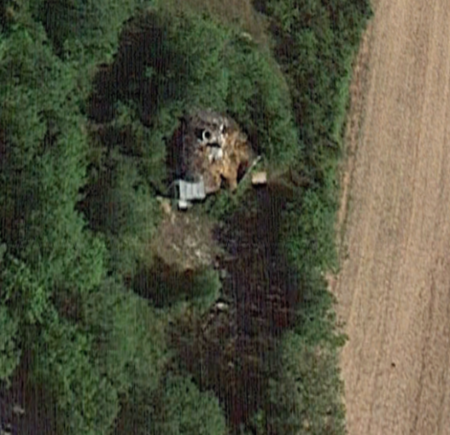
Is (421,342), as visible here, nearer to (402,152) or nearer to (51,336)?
(402,152)

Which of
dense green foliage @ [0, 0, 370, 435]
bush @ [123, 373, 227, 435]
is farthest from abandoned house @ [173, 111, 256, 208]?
bush @ [123, 373, 227, 435]

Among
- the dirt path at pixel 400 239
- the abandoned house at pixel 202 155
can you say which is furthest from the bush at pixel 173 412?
the abandoned house at pixel 202 155

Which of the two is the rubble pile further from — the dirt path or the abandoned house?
the dirt path

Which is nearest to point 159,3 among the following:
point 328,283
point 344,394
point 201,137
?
point 201,137

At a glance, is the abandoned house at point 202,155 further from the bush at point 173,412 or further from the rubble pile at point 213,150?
the bush at point 173,412

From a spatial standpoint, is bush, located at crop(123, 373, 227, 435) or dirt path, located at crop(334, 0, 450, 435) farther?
dirt path, located at crop(334, 0, 450, 435)
